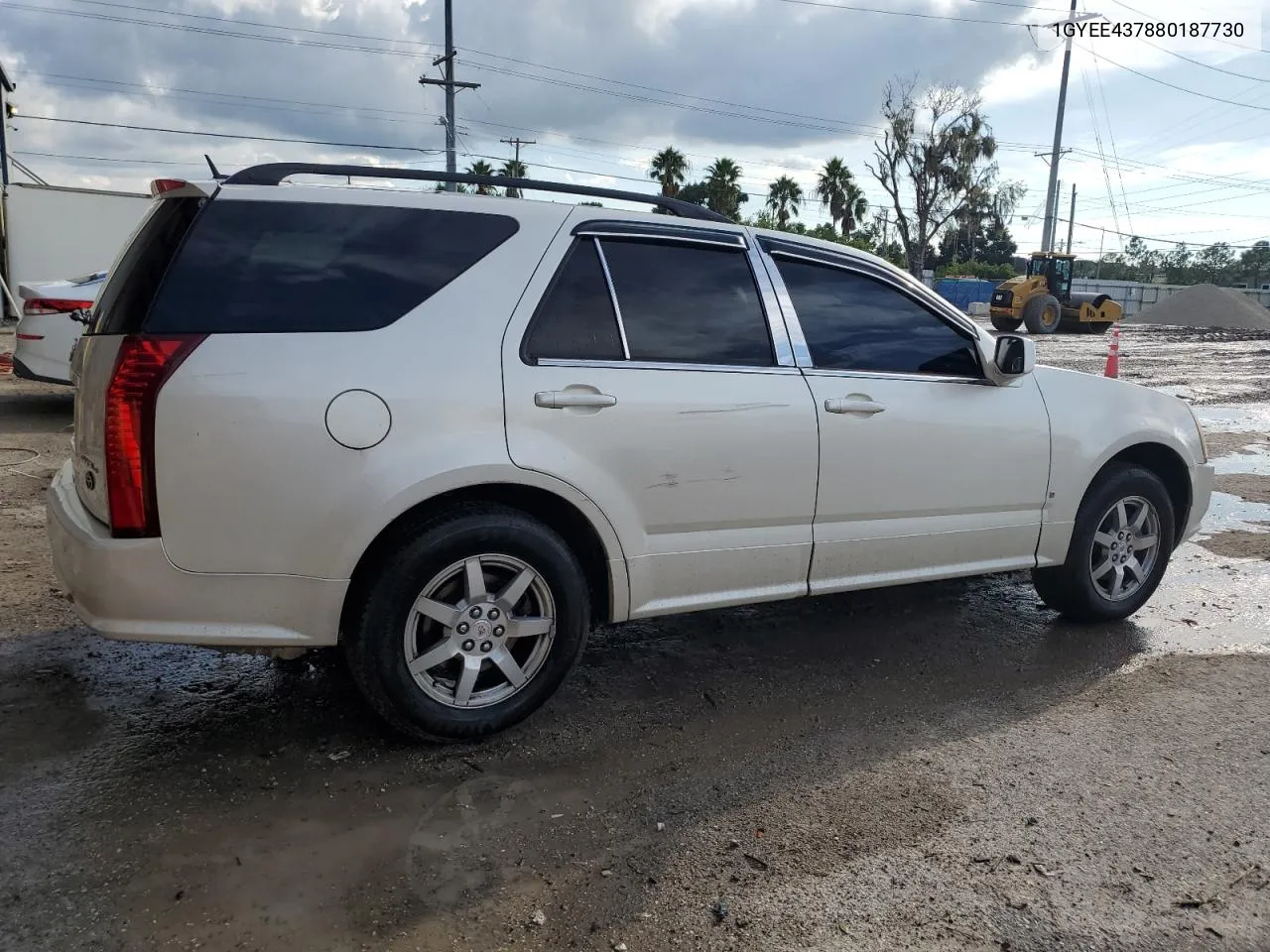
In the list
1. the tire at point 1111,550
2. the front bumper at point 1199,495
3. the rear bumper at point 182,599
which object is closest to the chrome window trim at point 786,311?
the tire at point 1111,550

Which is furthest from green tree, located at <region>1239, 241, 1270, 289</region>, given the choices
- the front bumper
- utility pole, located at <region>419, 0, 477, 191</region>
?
the front bumper

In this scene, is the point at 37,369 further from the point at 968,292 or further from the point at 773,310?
the point at 968,292

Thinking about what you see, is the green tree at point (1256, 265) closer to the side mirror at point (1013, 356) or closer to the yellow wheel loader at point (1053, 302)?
the yellow wheel loader at point (1053, 302)

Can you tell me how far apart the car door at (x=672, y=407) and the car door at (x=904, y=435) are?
5.4 inches

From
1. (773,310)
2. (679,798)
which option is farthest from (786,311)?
(679,798)

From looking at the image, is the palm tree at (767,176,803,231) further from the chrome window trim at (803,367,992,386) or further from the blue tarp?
the chrome window trim at (803,367,992,386)

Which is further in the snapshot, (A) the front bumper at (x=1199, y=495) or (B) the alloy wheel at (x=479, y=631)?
(A) the front bumper at (x=1199, y=495)

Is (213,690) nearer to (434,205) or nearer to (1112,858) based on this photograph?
(434,205)

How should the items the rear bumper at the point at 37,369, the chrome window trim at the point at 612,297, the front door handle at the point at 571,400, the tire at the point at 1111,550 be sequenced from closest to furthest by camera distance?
1. the front door handle at the point at 571,400
2. the chrome window trim at the point at 612,297
3. the tire at the point at 1111,550
4. the rear bumper at the point at 37,369

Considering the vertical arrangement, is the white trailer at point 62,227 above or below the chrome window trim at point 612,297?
above

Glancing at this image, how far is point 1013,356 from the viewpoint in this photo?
4.29 m

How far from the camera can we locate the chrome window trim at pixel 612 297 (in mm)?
3586

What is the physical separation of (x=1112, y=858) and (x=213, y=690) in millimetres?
3194

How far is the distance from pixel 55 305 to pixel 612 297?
25.4 ft
